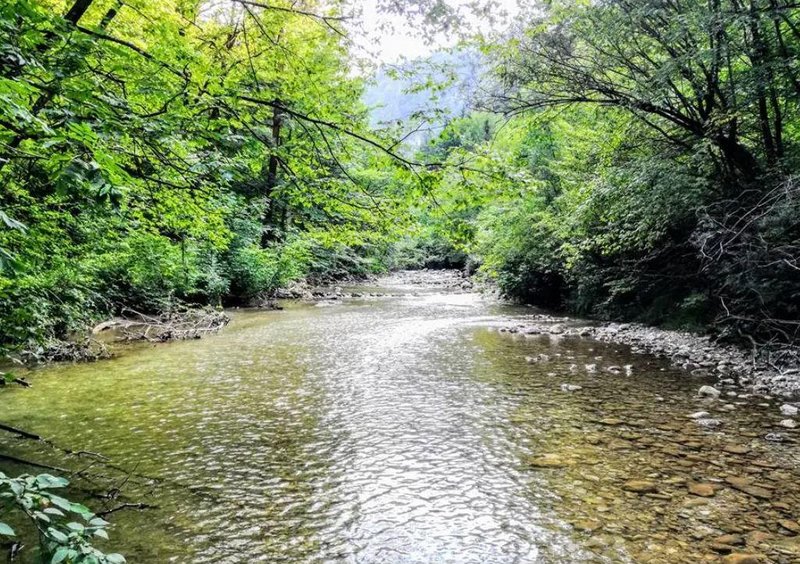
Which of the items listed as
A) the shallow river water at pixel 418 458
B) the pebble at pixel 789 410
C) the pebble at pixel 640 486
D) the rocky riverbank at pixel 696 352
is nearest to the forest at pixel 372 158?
the rocky riverbank at pixel 696 352

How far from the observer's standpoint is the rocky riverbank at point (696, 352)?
26.8ft

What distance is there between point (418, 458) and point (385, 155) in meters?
3.31

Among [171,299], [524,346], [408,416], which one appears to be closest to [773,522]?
[408,416]

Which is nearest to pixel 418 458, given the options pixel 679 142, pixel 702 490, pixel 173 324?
pixel 702 490

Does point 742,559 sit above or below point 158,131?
below

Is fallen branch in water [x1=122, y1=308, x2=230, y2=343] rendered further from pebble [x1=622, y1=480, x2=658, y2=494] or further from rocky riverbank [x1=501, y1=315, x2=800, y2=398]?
pebble [x1=622, y1=480, x2=658, y2=494]

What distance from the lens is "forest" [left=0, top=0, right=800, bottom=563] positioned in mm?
4000

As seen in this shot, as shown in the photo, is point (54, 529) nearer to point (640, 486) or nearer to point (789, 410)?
point (640, 486)

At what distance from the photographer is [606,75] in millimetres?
11766

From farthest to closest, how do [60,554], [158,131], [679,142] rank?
[679,142]
[158,131]
[60,554]

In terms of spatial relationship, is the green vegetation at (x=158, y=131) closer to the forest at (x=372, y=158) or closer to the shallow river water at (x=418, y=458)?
the forest at (x=372, y=158)

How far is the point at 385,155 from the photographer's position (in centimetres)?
469

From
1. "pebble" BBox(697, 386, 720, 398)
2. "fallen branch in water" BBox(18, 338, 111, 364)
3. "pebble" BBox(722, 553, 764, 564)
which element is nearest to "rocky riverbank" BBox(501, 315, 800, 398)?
"pebble" BBox(697, 386, 720, 398)

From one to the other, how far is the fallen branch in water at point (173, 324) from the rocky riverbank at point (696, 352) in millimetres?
8559
